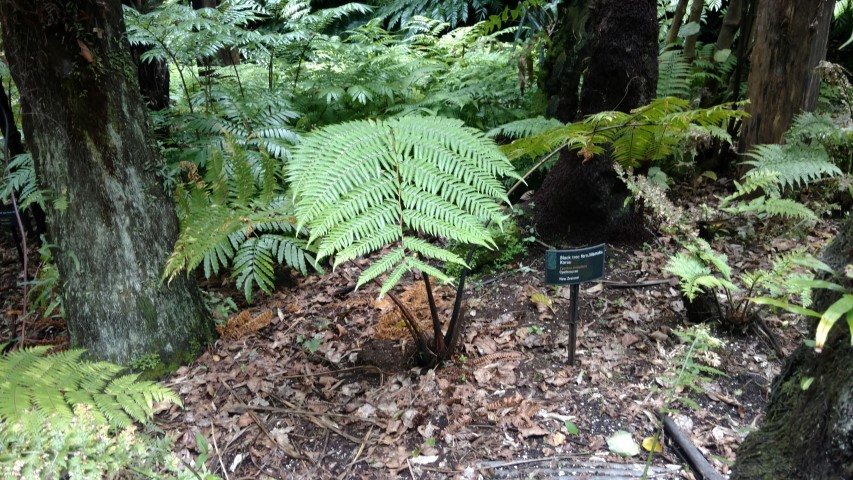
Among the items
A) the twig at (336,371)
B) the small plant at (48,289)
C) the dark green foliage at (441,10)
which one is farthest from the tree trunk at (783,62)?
the dark green foliage at (441,10)

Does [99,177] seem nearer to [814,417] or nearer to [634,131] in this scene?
[634,131]

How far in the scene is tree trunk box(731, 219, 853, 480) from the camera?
1.02 metres

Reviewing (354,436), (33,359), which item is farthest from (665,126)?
(33,359)

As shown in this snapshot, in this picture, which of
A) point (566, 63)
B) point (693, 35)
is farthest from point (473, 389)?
point (693, 35)

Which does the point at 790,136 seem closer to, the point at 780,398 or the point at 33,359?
the point at 780,398

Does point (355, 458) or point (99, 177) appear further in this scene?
point (99, 177)

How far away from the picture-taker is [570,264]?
6.93 ft

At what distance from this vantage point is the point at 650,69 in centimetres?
272

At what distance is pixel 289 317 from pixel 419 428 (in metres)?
1.21

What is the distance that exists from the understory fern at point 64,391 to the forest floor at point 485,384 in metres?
0.37

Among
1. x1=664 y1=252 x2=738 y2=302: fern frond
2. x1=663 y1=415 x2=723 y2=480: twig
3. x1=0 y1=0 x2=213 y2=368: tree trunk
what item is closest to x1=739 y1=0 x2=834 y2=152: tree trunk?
x1=664 y1=252 x2=738 y2=302: fern frond

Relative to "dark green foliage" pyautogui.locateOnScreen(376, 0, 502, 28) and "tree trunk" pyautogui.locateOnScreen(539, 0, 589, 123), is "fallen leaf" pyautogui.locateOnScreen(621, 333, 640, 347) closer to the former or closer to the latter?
"tree trunk" pyautogui.locateOnScreen(539, 0, 589, 123)

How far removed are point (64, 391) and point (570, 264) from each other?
1.86 m

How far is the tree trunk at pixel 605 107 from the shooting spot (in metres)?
2.67
